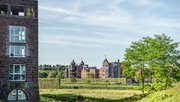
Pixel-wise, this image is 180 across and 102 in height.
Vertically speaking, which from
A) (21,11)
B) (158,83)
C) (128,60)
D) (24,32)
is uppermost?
(21,11)

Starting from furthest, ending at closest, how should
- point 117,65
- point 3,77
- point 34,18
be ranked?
point 117,65, point 34,18, point 3,77

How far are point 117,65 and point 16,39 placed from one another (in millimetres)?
139576

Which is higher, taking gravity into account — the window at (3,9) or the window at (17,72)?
the window at (3,9)

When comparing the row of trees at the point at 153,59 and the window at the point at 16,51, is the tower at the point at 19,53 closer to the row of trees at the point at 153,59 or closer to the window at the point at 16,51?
the window at the point at 16,51

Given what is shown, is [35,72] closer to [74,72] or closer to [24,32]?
[24,32]

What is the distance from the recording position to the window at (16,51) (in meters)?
45.1

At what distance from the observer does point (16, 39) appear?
45406 mm

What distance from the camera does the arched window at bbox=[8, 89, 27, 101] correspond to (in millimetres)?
44562

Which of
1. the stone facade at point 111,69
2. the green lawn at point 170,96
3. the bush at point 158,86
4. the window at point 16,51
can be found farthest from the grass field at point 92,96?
the stone facade at point 111,69

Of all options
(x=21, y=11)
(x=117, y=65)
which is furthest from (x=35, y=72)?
(x=117, y=65)

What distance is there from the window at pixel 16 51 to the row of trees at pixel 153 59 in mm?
15665

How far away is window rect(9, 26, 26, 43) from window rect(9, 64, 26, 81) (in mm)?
3338

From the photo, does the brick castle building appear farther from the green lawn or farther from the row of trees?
the green lawn

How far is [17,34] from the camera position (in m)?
45.8
